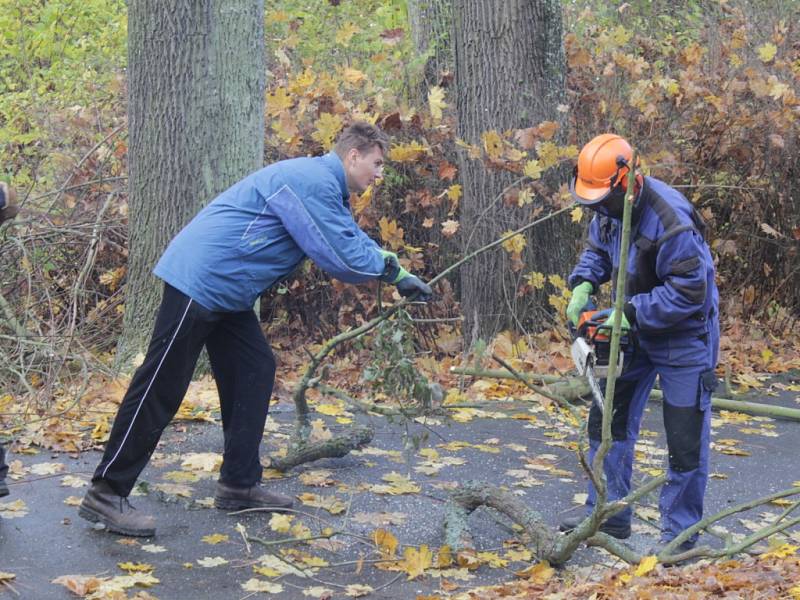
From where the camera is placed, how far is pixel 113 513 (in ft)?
15.8

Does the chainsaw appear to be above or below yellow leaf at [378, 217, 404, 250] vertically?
below

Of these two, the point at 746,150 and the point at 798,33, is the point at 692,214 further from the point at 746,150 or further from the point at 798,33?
the point at 798,33

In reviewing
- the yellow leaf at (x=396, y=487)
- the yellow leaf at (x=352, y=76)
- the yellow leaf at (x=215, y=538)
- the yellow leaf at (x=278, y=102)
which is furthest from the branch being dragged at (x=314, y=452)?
the yellow leaf at (x=352, y=76)

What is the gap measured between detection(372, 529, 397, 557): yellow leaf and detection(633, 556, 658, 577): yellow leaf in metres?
1.10

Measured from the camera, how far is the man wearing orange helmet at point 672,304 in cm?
467

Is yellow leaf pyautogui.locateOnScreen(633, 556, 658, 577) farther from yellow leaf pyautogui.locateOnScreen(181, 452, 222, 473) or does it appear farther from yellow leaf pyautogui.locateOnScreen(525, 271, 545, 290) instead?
yellow leaf pyautogui.locateOnScreen(525, 271, 545, 290)

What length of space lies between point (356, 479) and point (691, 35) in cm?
1040

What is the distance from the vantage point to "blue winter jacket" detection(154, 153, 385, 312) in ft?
15.8

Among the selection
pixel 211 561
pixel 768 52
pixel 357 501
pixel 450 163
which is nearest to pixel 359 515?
pixel 357 501

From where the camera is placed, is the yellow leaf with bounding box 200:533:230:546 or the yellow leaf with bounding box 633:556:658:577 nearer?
the yellow leaf with bounding box 633:556:658:577

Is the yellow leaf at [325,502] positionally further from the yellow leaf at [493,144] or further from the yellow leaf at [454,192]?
the yellow leaf at [454,192]

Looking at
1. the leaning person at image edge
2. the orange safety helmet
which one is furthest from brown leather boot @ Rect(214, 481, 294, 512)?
the orange safety helmet

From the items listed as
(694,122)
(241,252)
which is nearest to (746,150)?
(694,122)

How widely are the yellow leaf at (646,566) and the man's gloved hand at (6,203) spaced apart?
3260 mm
